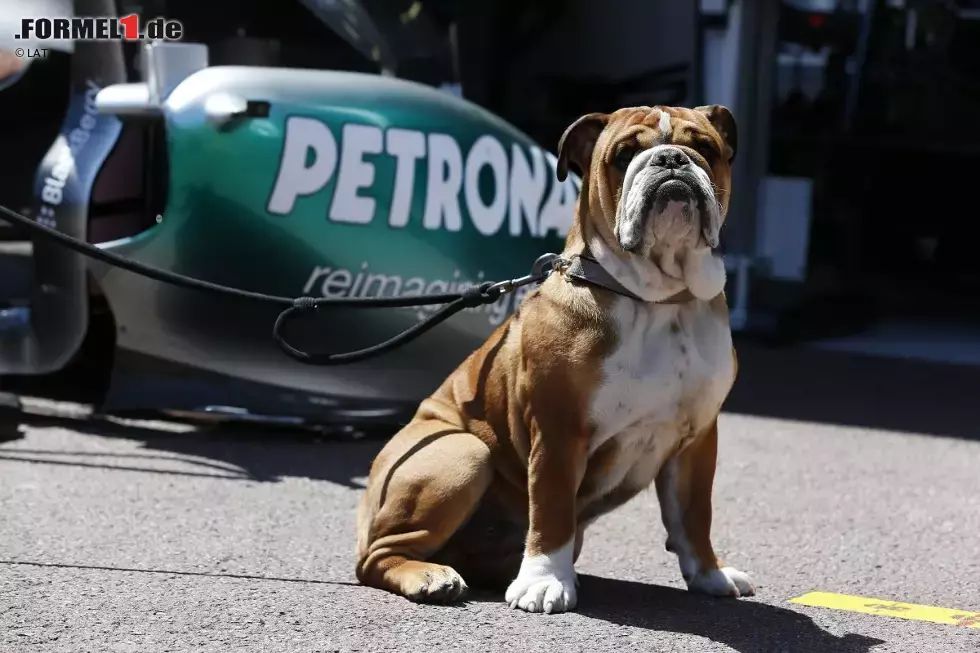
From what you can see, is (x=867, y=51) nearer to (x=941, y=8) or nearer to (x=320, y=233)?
(x=941, y=8)

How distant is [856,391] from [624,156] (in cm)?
475

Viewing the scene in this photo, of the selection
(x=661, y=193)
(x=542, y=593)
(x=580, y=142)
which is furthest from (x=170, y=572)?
(x=661, y=193)

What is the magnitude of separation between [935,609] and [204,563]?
7.32 feet

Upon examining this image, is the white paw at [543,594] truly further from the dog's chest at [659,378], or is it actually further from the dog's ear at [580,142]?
the dog's ear at [580,142]

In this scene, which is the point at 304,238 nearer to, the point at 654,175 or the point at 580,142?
the point at 580,142

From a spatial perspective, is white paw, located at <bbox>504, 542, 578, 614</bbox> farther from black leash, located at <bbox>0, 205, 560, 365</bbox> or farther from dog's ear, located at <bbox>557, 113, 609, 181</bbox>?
dog's ear, located at <bbox>557, 113, 609, 181</bbox>

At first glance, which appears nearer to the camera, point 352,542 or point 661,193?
point 661,193

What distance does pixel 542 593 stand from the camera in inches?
157

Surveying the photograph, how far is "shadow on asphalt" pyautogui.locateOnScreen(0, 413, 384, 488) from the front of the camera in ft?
19.9

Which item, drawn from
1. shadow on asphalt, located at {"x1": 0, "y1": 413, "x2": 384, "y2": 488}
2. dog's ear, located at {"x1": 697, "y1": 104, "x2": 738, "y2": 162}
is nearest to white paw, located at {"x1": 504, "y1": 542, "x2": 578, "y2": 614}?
dog's ear, located at {"x1": 697, "y1": 104, "x2": 738, "y2": 162}

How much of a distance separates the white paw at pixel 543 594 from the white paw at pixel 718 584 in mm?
434

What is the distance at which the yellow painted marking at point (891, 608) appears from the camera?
13.9ft

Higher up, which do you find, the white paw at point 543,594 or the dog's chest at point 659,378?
the dog's chest at point 659,378

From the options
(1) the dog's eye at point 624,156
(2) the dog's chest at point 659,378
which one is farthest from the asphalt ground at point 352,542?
(1) the dog's eye at point 624,156
